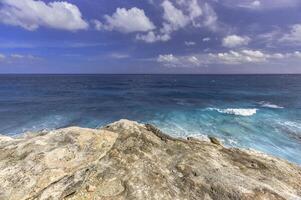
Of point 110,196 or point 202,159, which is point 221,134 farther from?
point 110,196

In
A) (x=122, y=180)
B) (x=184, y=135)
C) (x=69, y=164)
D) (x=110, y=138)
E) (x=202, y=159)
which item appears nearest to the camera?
(x=122, y=180)

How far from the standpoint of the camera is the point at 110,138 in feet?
35.8

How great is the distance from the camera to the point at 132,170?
8641 millimetres

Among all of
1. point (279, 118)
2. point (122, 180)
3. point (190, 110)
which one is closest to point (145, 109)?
point (190, 110)

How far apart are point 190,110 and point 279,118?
14.1m

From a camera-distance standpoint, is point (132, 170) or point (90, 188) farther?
point (132, 170)

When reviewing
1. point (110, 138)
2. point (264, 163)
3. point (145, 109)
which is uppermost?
point (110, 138)

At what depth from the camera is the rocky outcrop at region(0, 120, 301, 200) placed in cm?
763

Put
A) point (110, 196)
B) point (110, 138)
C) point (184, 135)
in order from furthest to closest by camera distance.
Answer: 1. point (184, 135)
2. point (110, 138)
3. point (110, 196)

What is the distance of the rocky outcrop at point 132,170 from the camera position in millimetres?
7629

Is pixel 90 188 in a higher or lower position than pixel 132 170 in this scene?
lower

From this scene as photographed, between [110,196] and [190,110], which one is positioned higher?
[110,196]

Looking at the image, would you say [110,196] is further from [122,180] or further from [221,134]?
[221,134]

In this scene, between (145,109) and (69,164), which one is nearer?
(69,164)
